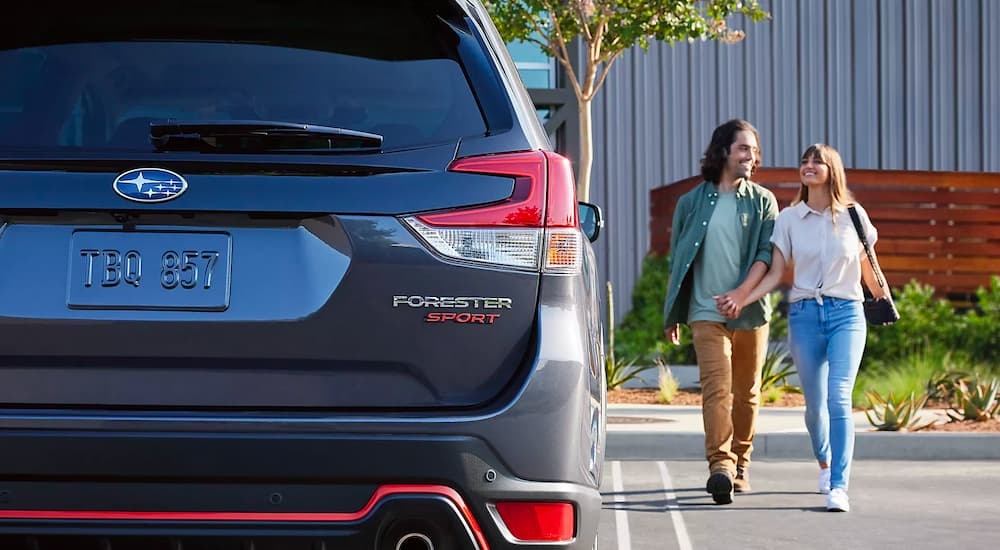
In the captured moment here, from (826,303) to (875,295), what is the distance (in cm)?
41

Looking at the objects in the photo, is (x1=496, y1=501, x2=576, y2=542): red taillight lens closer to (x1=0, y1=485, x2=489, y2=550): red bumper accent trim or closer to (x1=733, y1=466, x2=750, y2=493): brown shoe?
(x1=0, y1=485, x2=489, y2=550): red bumper accent trim

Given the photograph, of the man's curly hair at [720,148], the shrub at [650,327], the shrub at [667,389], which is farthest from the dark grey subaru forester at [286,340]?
the shrub at [650,327]

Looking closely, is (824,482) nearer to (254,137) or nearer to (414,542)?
(414,542)

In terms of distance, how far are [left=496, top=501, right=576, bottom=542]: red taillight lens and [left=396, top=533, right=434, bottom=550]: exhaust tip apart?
16cm

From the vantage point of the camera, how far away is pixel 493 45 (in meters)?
3.23

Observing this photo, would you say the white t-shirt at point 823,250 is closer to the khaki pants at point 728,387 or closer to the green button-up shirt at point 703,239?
the green button-up shirt at point 703,239

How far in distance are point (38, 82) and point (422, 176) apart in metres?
0.92

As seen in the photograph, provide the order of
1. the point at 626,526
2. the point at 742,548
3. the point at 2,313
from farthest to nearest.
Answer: the point at 626,526 → the point at 742,548 → the point at 2,313

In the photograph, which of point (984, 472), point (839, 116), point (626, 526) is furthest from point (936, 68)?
point (626, 526)

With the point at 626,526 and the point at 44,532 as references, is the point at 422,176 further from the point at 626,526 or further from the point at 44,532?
the point at 626,526

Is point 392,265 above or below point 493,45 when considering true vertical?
below

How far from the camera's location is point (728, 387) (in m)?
7.71

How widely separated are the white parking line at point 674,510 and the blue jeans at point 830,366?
84cm

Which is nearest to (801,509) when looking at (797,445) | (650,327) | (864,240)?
(864,240)
